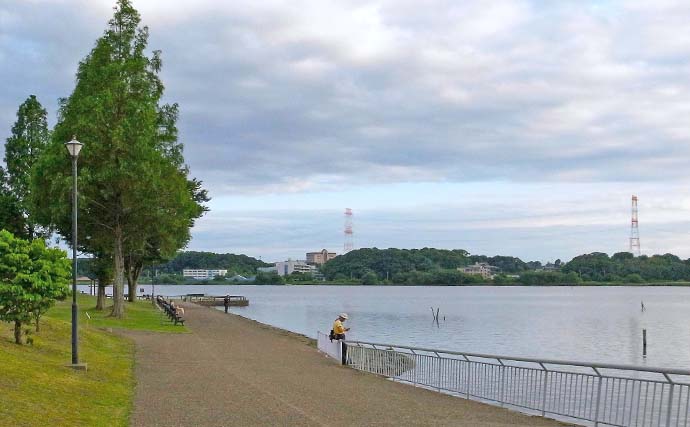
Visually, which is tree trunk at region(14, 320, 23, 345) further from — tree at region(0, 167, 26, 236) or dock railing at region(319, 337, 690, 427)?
tree at region(0, 167, 26, 236)

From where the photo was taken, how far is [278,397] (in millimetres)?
17406

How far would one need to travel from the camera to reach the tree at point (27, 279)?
2091cm

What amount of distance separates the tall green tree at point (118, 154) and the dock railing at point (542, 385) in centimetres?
2045

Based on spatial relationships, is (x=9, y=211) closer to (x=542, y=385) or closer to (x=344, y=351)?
(x=344, y=351)

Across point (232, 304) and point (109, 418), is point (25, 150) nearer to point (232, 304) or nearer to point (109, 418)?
point (109, 418)

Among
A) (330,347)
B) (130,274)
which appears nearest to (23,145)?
(130,274)

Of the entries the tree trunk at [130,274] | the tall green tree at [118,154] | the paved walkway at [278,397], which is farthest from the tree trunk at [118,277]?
the tree trunk at [130,274]

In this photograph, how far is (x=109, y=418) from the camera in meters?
13.9

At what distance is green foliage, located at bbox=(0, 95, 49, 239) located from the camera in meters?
53.8

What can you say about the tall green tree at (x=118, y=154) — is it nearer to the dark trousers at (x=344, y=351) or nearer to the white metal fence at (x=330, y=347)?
the white metal fence at (x=330, y=347)

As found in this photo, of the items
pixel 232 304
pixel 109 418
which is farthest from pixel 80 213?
pixel 232 304

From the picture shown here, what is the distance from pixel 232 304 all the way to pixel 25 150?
63448mm

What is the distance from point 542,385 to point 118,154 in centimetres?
3007

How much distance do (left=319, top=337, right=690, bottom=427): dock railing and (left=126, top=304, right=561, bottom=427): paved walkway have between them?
688 mm
